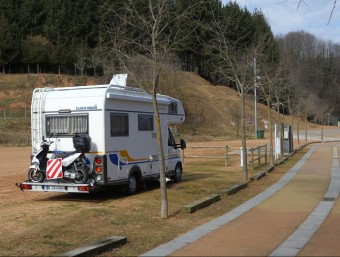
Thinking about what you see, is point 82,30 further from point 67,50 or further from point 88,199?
point 88,199

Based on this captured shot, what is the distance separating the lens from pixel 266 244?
7.66 metres

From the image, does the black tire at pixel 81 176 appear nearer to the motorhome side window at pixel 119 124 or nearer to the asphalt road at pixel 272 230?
the motorhome side window at pixel 119 124

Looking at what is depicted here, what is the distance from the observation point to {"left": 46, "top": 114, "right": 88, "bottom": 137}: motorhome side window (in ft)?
42.3

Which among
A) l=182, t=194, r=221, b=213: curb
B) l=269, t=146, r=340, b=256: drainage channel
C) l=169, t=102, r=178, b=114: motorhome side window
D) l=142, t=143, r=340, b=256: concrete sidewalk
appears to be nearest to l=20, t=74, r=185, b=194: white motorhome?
l=169, t=102, r=178, b=114: motorhome side window

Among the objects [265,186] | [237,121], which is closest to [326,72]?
[237,121]

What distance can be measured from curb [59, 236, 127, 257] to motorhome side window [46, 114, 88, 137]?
557 centimetres

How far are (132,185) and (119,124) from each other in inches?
76.2

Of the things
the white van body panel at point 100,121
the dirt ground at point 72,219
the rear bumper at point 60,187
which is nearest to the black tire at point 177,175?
the dirt ground at point 72,219

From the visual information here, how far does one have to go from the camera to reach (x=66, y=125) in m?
13.1

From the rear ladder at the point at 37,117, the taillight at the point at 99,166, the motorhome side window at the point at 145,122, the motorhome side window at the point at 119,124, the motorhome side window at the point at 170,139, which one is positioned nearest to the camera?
the taillight at the point at 99,166

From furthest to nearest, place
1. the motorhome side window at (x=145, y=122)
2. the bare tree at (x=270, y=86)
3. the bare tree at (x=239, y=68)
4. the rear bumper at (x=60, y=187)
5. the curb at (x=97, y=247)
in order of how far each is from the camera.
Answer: the bare tree at (x=270, y=86), the bare tree at (x=239, y=68), the motorhome side window at (x=145, y=122), the rear bumper at (x=60, y=187), the curb at (x=97, y=247)

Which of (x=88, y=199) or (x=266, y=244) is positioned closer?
(x=266, y=244)

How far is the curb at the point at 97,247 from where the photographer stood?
660 cm

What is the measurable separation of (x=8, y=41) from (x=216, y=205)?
223 feet
